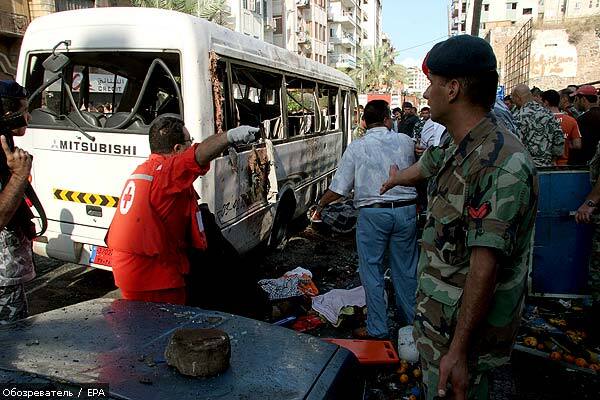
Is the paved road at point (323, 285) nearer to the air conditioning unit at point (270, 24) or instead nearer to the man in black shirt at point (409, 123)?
the man in black shirt at point (409, 123)

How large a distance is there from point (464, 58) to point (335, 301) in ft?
11.2

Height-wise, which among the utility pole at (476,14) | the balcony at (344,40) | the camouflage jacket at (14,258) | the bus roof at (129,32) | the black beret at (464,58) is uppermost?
→ the balcony at (344,40)

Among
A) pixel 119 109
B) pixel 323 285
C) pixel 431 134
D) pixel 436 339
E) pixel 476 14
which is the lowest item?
pixel 323 285

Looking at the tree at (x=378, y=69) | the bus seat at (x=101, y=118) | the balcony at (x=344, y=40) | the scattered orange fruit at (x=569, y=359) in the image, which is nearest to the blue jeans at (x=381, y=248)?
the scattered orange fruit at (x=569, y=359)

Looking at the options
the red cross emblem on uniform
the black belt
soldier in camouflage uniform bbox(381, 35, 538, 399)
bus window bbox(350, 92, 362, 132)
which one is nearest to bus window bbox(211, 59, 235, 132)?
the black belt

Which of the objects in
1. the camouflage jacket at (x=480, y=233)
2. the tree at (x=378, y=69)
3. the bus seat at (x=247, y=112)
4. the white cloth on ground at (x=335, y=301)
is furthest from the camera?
the tree at (x=378, y=69)

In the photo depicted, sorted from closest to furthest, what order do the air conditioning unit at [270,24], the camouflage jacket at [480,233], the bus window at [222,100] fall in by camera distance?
the camouflage jacket at [480,233] → the bus window at [222,100] → the air conditioning unit at [270,24]

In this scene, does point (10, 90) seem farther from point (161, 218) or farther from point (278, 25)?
point (278, 25)

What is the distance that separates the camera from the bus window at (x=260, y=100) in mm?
5957

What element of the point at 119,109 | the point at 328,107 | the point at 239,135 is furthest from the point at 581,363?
the point at 328,107

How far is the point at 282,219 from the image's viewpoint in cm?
672

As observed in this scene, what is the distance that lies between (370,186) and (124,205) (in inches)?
78.8

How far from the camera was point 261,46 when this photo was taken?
561cm

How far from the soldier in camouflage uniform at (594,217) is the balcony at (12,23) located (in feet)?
55.8
